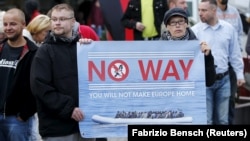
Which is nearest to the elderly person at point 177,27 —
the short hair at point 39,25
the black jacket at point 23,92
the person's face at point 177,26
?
the person's face at point 177,26

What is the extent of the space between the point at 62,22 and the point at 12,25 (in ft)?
2.84

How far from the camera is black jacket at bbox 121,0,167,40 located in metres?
11.1

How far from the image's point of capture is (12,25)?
793 cm

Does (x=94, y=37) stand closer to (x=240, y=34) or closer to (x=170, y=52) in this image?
(x=170, y=52)

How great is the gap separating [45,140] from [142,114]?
86 cm

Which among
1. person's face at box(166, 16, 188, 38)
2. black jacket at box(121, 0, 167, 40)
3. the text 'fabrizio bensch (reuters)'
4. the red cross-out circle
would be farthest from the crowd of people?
black jacket at box(121, 0, 167, 40)

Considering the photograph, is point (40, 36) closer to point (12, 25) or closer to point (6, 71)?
point (12, 25)

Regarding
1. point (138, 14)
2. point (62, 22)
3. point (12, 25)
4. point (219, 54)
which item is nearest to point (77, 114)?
point (62, 22)

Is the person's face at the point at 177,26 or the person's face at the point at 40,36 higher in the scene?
the person's face at the point at 177,26

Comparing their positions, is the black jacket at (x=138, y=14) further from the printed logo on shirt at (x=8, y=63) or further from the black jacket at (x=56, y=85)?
the black jacket at (x=56, y=85)

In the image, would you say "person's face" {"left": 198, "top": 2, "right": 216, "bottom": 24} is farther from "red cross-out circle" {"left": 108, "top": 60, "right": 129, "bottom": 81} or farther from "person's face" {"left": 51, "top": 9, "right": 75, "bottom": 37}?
"person's face" {"left": 51, "top": 9, "right": 75, "bottom": 37}

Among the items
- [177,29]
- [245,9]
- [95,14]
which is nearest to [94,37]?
[177,29]

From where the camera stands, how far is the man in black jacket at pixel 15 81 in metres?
7.85

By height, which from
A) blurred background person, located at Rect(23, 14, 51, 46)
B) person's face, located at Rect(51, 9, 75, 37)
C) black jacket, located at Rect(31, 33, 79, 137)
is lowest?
black jacket, located at Rect(31, 33, 79, 137)
